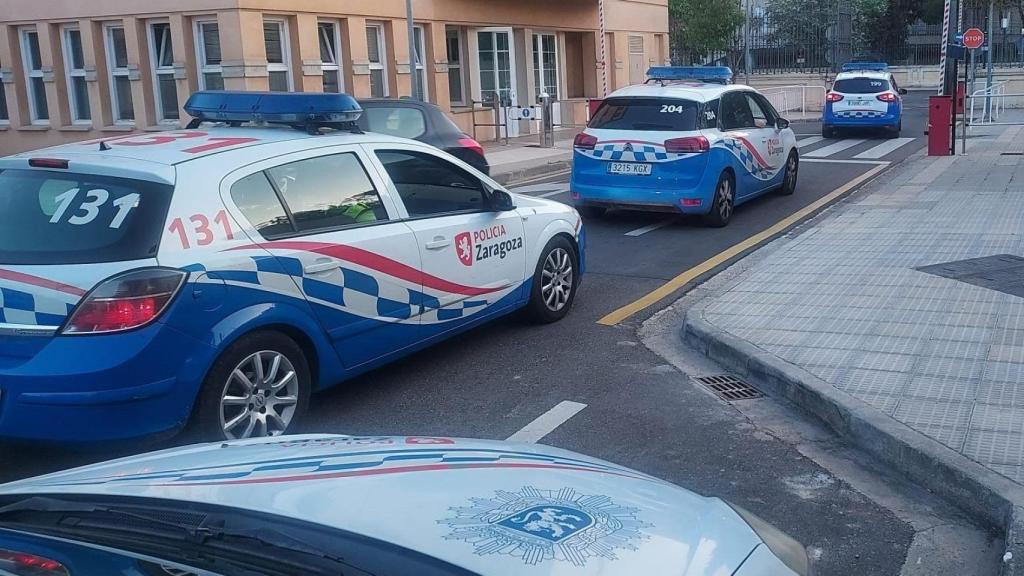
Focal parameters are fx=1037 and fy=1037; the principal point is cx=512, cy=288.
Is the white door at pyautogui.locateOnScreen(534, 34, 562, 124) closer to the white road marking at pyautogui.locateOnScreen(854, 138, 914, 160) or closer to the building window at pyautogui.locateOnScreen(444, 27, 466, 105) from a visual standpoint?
the building window at pyautogui.locateOnScreen(444, 27, 466, 105)

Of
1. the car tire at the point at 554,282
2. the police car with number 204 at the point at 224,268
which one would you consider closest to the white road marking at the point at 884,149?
the car tire at the point at 554,282

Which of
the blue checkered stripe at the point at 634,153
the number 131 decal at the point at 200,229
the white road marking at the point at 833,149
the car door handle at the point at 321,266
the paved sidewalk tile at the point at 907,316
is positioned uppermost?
the number 131 decal at the point at 200,229

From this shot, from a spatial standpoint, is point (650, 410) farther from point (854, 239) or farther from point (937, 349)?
point (854, 239)

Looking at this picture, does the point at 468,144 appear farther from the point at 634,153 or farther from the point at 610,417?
the point at 610,417

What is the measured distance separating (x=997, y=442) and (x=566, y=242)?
3.53 metres

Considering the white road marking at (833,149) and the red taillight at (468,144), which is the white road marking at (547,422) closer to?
the red taillight at (468,144)

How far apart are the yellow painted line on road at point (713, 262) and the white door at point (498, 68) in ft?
37.5

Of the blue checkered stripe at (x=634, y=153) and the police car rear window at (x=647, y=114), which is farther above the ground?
the police car rear window at (x=647, y=114)

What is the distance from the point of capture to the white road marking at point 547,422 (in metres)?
5.39

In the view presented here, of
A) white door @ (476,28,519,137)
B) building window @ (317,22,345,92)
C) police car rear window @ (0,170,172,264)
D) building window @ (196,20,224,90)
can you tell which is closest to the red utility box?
white door @ (476,28,519,137)

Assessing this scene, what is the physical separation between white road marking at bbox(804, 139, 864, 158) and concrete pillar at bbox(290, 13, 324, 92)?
9735mm

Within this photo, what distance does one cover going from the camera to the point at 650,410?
587cm

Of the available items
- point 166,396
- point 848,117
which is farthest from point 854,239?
point 848,117

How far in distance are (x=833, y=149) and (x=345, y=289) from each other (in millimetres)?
18349
